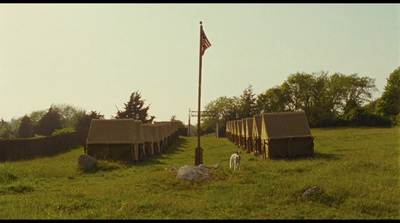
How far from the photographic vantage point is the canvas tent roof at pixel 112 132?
85.0 feet

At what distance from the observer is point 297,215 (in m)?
10.1

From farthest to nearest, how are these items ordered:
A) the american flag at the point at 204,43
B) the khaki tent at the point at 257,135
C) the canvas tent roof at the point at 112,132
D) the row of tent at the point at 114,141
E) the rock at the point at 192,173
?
the khaki tent at the point at 257,135 → the canvas tent roof at the point at 112,132 → the row of tent at the point at 114,141 → the american flag at the point at 204,43 → the rock at the point at 192,173

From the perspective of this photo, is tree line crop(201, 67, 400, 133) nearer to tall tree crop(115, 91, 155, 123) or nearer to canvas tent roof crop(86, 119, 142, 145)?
tall tree crop(115, 91, 155, 123)

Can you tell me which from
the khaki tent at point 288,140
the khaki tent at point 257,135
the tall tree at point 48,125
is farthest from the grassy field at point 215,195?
the tall tree at point 48,125

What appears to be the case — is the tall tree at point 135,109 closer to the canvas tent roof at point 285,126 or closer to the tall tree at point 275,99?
the tall tree at point 275,99

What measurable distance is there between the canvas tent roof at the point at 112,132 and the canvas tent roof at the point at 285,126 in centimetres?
948

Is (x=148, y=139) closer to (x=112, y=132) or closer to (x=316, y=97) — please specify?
(x=112, y=132)

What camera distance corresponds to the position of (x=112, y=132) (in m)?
26.3

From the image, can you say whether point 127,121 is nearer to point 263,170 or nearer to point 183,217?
point 263,170

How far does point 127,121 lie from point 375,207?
1929 cm

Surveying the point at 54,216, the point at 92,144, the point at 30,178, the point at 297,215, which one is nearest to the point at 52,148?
the point at 92,144

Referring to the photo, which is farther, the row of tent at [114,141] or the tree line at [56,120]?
the tree line at [56,120]

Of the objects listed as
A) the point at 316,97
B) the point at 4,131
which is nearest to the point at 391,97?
the point at 316,97

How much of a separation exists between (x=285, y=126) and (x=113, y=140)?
12.0m
